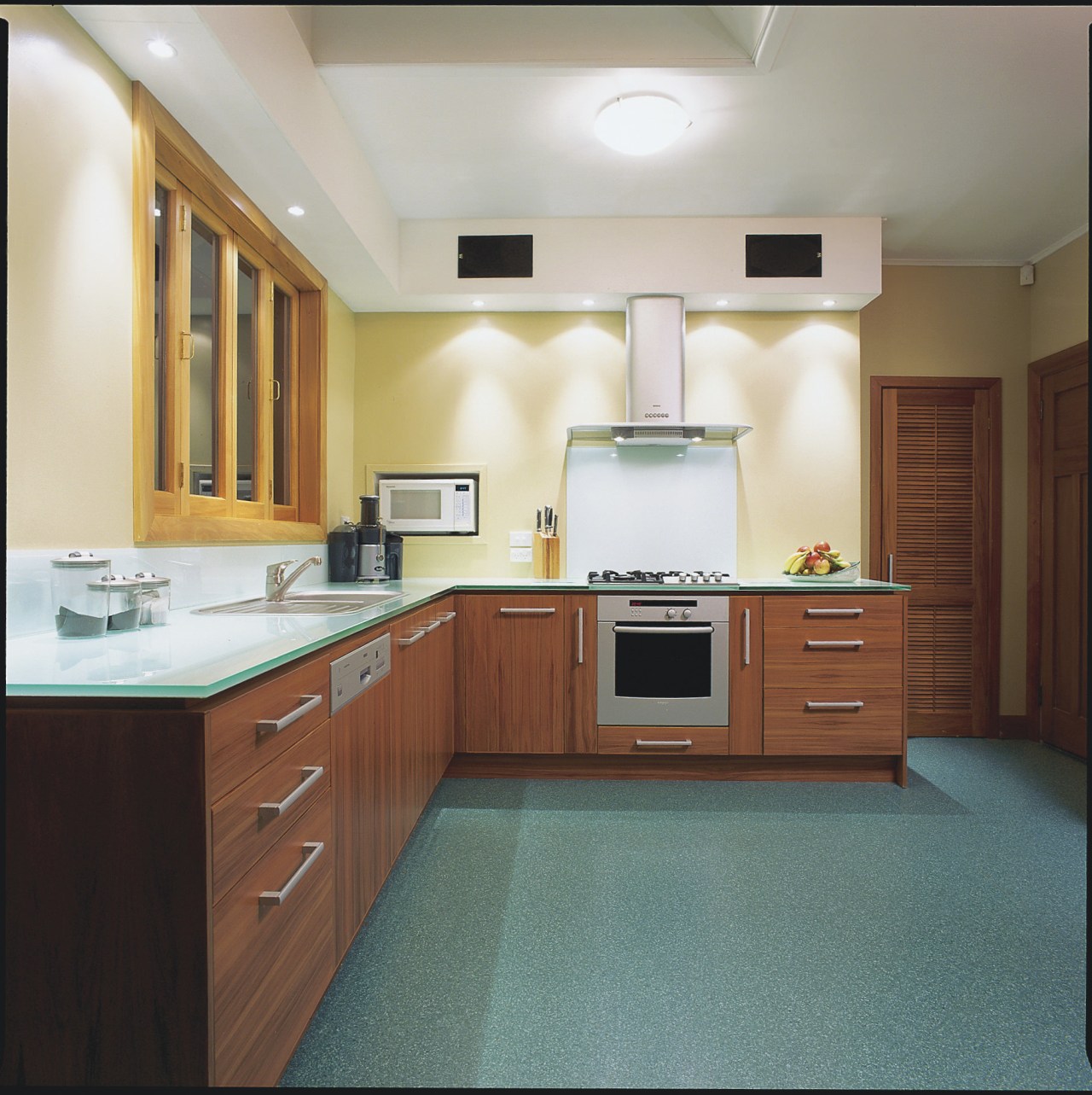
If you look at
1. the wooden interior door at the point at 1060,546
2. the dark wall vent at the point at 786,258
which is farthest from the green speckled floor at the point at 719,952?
the dark wall vent at the point at 786,258

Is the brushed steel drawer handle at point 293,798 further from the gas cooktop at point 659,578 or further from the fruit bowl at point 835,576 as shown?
the fruit bowl at point 835,576

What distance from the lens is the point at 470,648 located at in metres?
3.19

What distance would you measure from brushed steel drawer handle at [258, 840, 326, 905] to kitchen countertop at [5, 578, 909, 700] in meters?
0.38

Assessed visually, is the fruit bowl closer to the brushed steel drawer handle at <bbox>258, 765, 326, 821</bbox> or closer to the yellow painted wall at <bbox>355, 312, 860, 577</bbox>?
the yellow painted wall at <bbox>355, 312, 860, 577</bbox>

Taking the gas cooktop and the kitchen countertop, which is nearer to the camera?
the kitchen countertop

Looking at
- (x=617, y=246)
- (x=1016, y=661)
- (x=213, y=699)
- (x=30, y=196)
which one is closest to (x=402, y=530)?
(x=617, y=246)

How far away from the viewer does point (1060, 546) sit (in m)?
3.80

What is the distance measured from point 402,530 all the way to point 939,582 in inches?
118

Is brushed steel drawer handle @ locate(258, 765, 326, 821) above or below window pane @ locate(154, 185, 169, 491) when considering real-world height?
below

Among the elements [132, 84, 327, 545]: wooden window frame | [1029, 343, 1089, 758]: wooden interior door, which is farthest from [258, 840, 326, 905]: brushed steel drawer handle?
[1029, 343, 1089, 758]: wooden interior door

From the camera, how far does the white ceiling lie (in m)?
2.06

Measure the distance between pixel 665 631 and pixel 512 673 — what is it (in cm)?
71

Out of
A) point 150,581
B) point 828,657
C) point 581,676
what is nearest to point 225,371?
point 150,581

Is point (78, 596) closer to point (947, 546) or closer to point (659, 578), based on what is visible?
point (659, 578)
